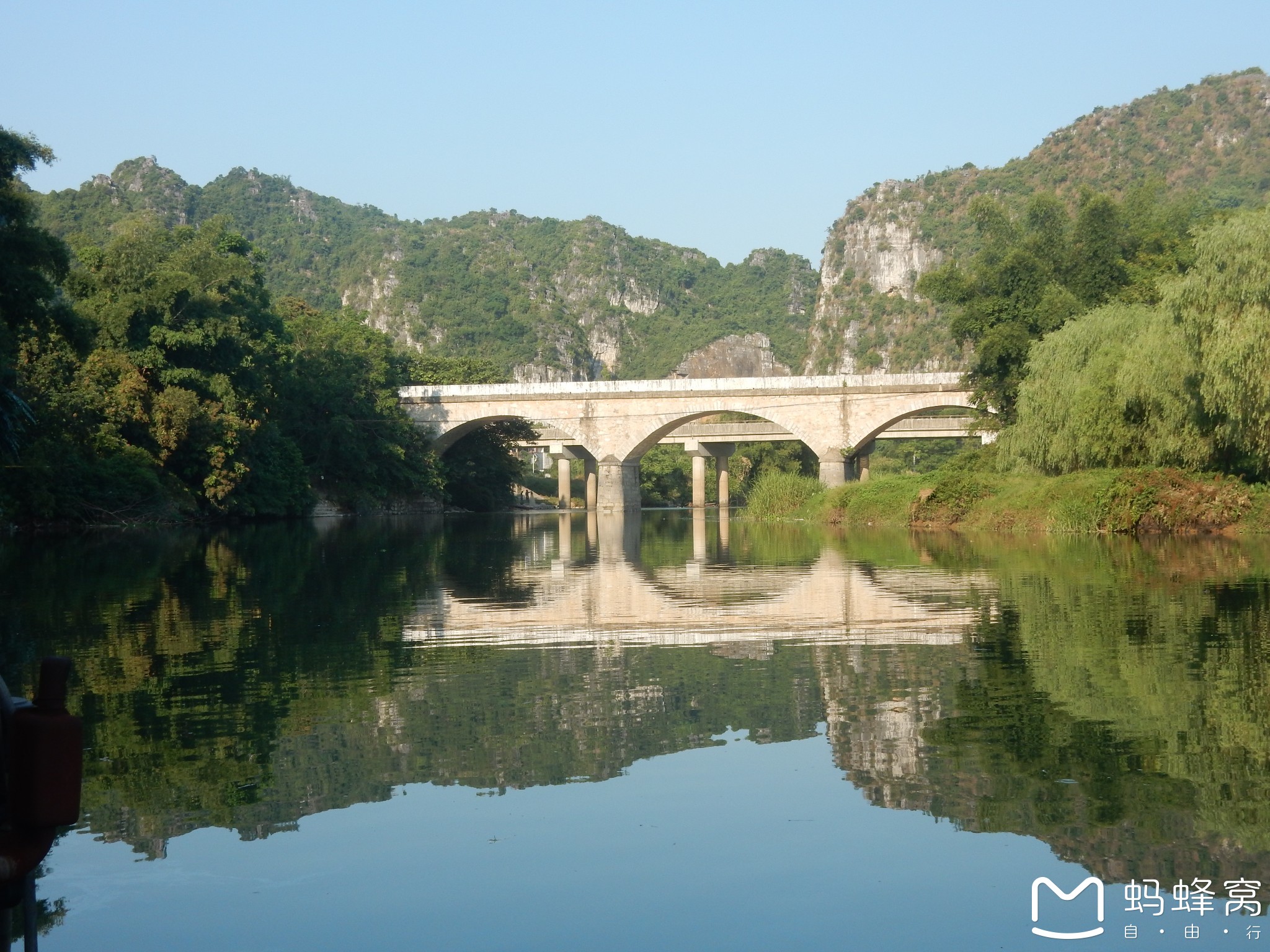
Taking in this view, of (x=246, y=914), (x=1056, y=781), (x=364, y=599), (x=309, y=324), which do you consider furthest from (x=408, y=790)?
(x=309, y=324)

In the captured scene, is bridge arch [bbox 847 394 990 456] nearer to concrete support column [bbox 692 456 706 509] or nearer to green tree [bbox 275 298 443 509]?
concrete support column [bbox 692 456 706 509]

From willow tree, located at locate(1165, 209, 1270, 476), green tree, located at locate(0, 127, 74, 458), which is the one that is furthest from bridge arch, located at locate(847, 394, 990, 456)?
green tree, located at locate(0, 127, 74, 458)

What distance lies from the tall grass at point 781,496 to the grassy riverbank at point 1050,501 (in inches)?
103

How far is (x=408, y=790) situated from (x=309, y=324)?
5215 centimetres

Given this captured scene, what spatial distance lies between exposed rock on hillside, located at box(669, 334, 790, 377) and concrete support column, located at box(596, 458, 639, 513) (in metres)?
71.0

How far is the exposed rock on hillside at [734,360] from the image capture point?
13462cm

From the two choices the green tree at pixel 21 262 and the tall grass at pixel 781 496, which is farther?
the tall grass at pixel 781 496

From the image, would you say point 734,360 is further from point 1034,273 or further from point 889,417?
point 1034,273

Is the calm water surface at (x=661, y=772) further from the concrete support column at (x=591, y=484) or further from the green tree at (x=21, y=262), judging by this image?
the concrete support column at (x=591, y=484)

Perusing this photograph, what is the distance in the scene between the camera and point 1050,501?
27.3 meters

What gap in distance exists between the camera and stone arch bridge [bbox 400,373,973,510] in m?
54.7

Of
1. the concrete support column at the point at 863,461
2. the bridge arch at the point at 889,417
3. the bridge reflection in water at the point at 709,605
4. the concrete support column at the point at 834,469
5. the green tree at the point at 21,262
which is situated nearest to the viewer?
the bridge reflection in water at the point at 709,605

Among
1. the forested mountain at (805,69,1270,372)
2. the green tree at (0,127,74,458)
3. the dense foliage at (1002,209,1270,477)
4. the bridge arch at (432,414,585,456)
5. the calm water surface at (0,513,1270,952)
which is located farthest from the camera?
the forested mountain at (805,69,1270,372)

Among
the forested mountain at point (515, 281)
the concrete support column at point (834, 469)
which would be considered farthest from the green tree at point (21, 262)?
the forested mountain at point (515, 281)
